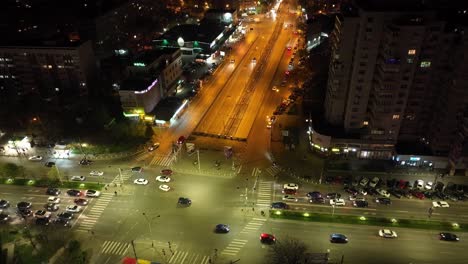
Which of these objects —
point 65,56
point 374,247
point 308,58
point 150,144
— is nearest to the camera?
point 374,247

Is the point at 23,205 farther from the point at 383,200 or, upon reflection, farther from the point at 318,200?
the point at 383,200

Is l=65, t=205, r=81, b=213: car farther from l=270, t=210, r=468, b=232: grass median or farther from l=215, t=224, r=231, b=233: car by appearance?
l=270, t=210, r=468, b=232: grass median

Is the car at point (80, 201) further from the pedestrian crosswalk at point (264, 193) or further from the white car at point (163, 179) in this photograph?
the pedestrian crosswalk at point (264, 193)

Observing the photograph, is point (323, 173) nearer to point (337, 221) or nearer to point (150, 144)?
point (337, 221)

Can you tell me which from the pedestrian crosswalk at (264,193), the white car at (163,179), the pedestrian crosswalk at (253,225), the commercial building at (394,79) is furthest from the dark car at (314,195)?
the white car at (163,179)

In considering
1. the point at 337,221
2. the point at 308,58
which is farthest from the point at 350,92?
the point at 308,58

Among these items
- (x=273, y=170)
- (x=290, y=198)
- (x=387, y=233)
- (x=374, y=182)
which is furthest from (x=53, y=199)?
(x=374, y=182)

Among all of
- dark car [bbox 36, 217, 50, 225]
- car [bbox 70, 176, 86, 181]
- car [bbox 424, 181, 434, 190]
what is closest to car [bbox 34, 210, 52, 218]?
dark car [bbox 36, 217, 50, 225]
